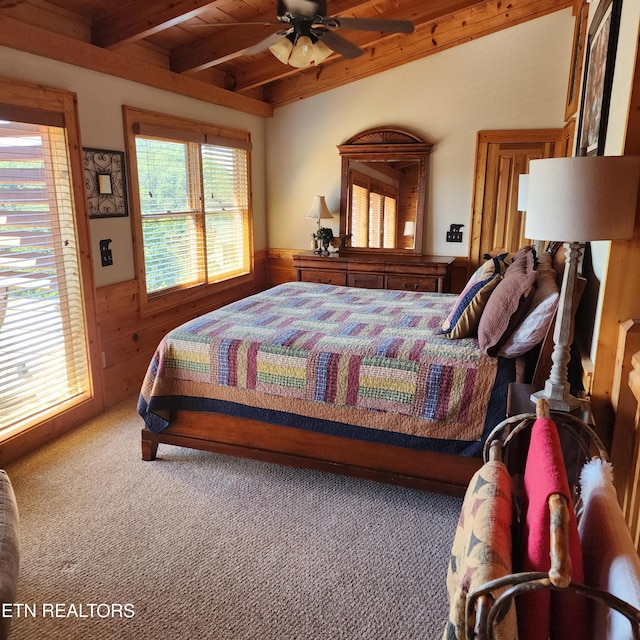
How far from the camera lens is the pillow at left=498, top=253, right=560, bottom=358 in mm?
2230

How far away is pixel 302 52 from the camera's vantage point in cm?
281

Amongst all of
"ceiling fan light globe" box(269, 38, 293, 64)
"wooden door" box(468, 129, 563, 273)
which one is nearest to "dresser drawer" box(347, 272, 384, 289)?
"wooden door" box(468, 129, 563, 273)

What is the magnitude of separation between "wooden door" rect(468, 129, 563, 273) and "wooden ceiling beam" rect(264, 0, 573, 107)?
94cm

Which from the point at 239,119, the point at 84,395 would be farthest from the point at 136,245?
the point at 239,119

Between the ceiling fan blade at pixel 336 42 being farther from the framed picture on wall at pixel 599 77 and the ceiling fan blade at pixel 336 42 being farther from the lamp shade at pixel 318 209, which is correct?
the lamp shade at pixel 318 209

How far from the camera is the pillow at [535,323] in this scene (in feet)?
7.32

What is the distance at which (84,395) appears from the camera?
3.49m

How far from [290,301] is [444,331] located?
1256mm

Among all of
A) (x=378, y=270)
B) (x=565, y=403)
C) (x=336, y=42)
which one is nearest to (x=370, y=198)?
(x=378, y=270)

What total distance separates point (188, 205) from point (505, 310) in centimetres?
311

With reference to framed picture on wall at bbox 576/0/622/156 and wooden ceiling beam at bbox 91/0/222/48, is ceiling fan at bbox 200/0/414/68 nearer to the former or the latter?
wooden ceiling beam at bbox 91/0/222/48

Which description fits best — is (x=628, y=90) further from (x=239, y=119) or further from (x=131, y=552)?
(x=239, y=119)

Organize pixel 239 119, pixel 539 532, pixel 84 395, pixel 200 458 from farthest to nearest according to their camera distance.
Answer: pixel 239 119 < pixel 84 395 < pixel 200 458 < pixel 539 532

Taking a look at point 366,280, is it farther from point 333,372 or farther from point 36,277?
point 36,277
